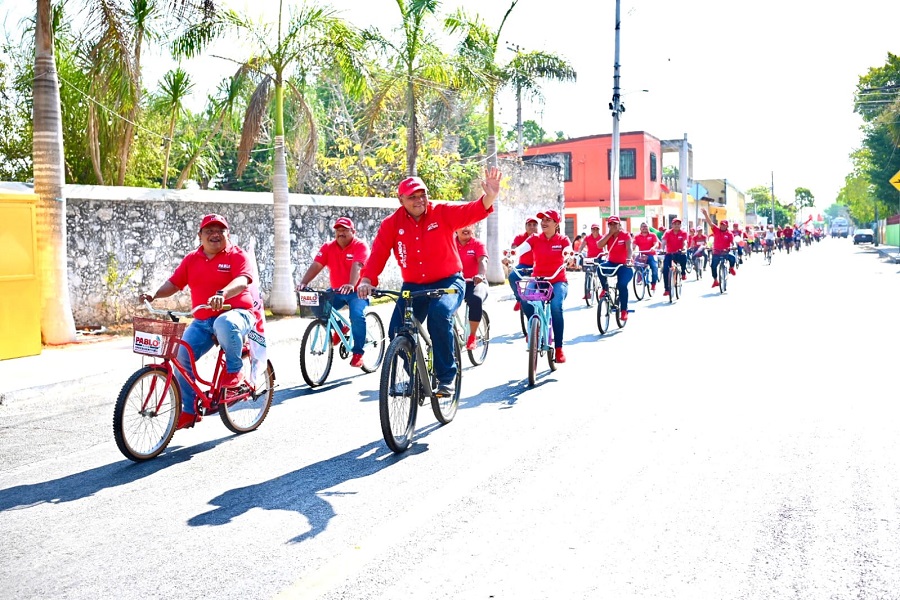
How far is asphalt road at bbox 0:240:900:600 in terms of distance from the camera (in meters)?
4.03

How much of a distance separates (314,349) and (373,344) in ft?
3.68

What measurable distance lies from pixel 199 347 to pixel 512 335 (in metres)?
7.93

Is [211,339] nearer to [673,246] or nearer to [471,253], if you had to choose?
[471,253]

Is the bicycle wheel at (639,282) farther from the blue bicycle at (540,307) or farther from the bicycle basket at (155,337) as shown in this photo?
the bicycle basket at (155,337)

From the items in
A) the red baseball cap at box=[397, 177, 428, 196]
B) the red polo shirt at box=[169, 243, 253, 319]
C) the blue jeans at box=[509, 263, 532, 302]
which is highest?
the red baseball cap at box=[397, 177, 428, 196]

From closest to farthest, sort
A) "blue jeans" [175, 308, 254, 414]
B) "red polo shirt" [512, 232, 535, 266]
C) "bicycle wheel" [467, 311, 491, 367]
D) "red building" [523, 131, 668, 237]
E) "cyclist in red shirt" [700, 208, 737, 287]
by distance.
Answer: "blue jeans" [175, 308, 254, 414], "bicycle wheel" [467, 311, 491, 367], "red polo shirt" [512, 232, 535, 266], "cyclist in red shirt" [700, 208, 737, 287], "red building" [523, 131, 668, 237]

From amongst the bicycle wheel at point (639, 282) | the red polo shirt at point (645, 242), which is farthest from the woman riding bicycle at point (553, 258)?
the bicycle wheel at point (639, 282)

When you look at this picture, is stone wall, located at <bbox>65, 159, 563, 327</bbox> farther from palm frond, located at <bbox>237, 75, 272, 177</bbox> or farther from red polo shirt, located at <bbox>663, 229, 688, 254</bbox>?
red polo shirt, located at <bbox>663, 229, 688, 254</bbox>

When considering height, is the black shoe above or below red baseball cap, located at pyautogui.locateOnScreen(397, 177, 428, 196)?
below

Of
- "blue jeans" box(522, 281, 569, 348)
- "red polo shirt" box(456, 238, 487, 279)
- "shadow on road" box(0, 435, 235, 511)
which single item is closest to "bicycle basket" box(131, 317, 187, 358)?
"shadow on road" box(0, 435, 235, 511)

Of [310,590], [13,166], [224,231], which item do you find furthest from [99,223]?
[310,590]

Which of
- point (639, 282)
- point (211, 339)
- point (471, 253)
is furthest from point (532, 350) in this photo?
point (639, 282)

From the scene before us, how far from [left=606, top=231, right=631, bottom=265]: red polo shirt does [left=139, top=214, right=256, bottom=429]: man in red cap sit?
886cm

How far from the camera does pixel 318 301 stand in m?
9.07
